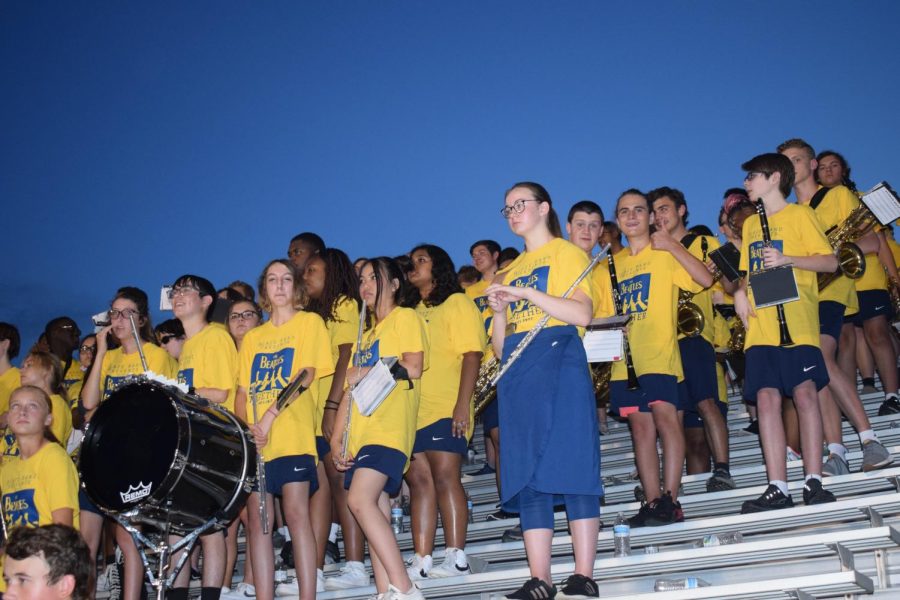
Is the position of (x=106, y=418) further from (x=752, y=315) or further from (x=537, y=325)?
(x=752, y=315)

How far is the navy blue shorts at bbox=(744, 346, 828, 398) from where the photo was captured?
579 cm

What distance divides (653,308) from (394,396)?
6.02ft

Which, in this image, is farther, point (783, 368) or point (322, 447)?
point (322, 447)

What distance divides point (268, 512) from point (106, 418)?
3.64 feet

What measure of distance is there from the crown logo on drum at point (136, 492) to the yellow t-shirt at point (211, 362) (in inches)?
53.4

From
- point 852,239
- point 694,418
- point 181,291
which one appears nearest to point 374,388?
point 181,291

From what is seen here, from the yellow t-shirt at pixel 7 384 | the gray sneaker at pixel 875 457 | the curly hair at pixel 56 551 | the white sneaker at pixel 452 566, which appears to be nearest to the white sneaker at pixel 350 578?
the white sneaker at pixel 452 566

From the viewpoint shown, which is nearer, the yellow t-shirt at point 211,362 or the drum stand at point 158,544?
the drum stand at point 158,544

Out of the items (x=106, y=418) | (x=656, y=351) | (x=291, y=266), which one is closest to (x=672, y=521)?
(x=656, y=351)

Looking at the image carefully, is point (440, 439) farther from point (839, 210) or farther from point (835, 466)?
point (839, 210)

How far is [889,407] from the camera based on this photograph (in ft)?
24.5

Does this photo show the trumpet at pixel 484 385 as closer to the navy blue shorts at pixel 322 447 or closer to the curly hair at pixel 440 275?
the curly hair at pixel 440 275

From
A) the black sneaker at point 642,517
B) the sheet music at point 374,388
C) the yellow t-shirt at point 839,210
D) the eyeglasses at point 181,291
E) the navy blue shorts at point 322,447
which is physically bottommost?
the black sneaker at point 642,517

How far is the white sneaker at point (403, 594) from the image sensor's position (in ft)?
16.5
